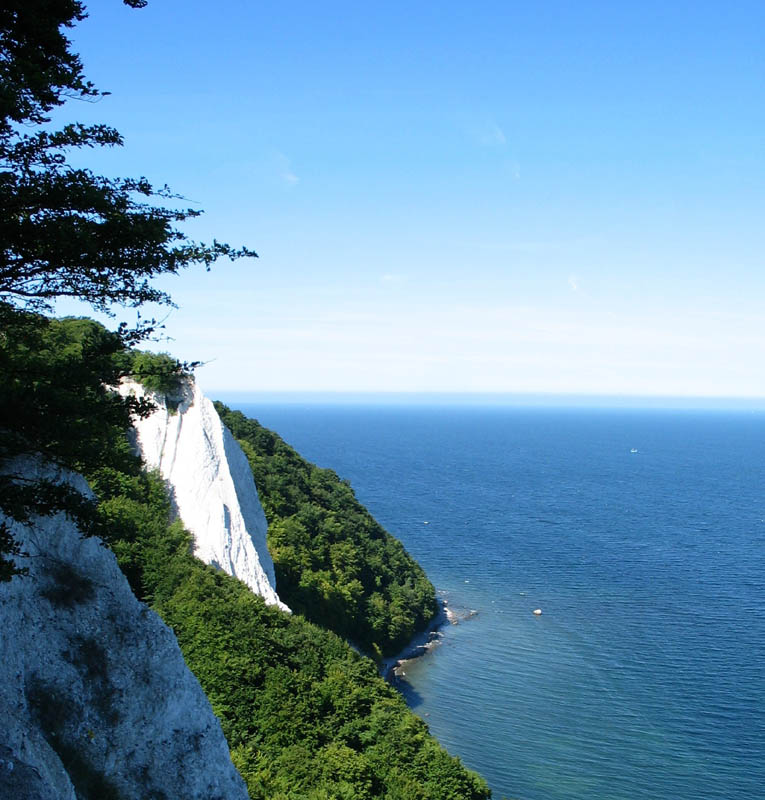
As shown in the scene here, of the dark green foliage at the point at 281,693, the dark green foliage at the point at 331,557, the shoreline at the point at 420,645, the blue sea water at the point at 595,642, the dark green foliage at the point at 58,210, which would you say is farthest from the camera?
the shoreline at the point at 420,645

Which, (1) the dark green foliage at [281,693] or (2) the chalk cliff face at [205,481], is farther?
(2) the chalk cliff face at [205,481]

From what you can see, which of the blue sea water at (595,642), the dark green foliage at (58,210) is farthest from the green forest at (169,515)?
the blue sea water at (595,642)

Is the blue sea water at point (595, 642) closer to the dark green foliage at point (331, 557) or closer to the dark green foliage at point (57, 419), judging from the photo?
the dark green foliage at point (331, 557)

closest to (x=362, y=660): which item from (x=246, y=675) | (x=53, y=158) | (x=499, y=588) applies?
(x=246, y=675)

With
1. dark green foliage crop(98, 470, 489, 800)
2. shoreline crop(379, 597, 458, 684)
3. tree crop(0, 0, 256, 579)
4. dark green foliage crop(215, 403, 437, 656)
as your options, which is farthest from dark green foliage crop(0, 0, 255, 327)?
shoreline crop(379, 597, 458, 684)

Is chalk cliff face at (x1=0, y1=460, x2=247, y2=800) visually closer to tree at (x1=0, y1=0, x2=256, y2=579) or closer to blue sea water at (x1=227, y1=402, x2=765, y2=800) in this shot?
tree at (x1=0, y1=0, x2=256, y2=579)

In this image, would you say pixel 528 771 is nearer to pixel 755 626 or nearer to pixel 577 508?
pixel 755 626

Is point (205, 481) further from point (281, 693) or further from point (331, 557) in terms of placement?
point (331, 557)

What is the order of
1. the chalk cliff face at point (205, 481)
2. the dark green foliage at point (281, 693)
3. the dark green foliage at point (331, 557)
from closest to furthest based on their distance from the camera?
the dark green foliage at point (281, 693) < the chalk cliff face at point (205, 481) < the dark green foliage at point (331, 557)
